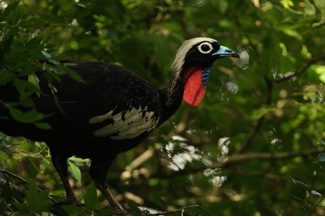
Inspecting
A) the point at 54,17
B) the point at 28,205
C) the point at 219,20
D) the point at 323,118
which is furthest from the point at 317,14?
the point at 28,205

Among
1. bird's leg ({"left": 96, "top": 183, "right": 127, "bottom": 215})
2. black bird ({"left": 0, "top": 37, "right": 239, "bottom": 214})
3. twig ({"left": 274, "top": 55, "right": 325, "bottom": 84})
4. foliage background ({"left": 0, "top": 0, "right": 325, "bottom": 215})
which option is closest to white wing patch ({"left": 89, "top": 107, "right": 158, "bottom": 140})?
black bird ({"left": 0, "top": 37, "right": 239, "bottom": 214})

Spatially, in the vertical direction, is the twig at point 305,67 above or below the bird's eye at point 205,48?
below

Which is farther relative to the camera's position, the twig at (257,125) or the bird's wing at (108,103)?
the twig at (257,125)

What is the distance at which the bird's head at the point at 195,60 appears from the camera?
22.8 ft

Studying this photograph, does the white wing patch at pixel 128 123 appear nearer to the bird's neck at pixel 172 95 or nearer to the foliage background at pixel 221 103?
the bird's neck at pixel 172 95

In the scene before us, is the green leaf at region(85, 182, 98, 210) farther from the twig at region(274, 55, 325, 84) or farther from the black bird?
the twig at region(274, 55, 325, 84)

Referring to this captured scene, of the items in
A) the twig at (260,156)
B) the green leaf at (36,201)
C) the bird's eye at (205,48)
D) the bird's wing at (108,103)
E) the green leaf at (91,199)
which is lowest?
the twig at (260,156)

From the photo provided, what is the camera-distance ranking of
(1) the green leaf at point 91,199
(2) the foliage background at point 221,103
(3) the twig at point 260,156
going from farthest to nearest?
1. (3) the twig at point 260,156
2. (2) the foliage background at point 221,103
3. (1) the green leaf at point 91,199

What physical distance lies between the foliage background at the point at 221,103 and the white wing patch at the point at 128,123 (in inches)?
37.0

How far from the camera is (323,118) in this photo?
28.8 feet

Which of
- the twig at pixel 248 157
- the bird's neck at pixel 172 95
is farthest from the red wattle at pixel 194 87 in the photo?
the twig at pixel 248 157

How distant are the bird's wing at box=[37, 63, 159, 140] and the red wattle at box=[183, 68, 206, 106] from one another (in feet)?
1.61

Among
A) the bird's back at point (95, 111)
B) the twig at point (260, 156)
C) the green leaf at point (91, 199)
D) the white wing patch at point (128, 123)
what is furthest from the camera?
the twig at point (260, 156)

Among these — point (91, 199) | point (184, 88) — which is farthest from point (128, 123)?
point (91, 199)
